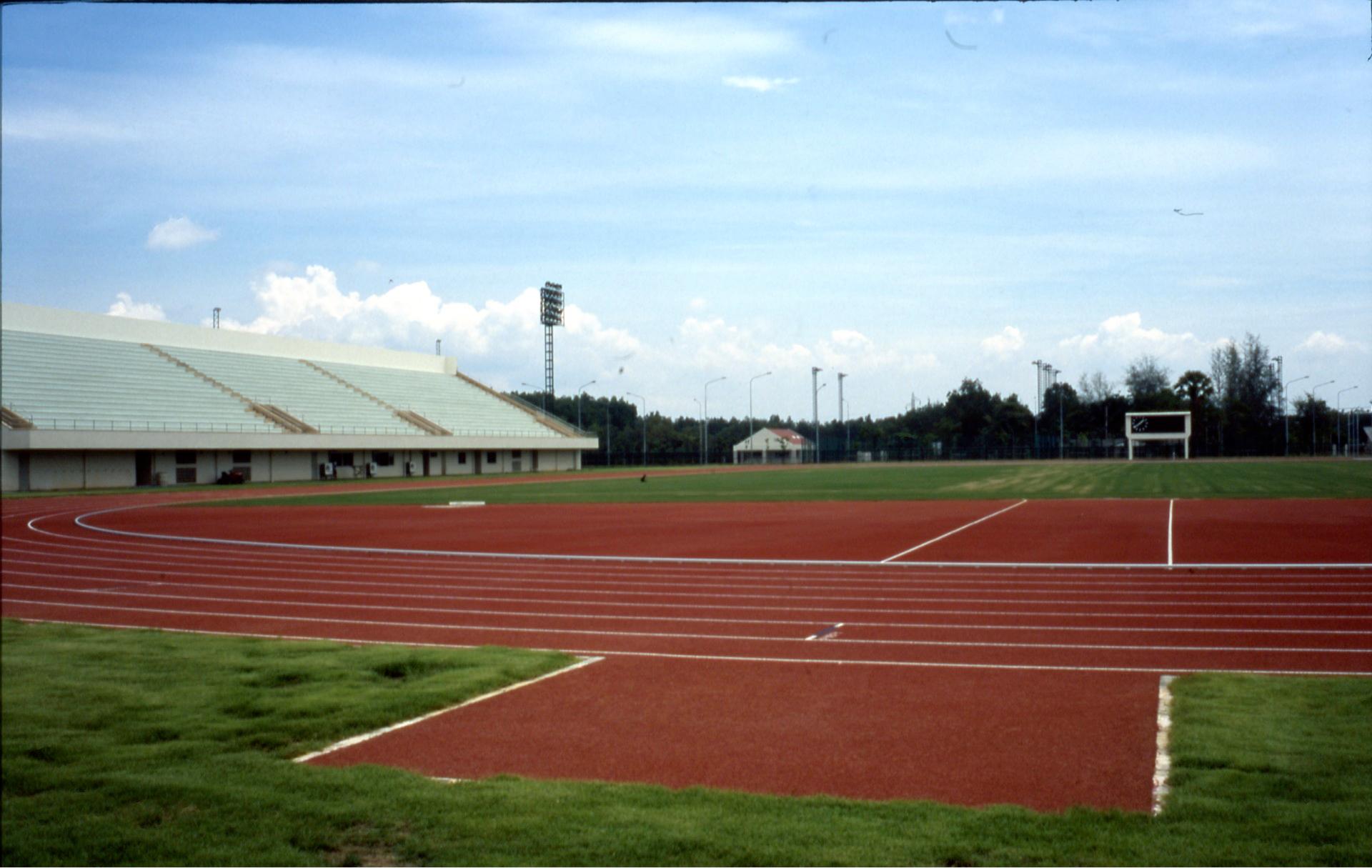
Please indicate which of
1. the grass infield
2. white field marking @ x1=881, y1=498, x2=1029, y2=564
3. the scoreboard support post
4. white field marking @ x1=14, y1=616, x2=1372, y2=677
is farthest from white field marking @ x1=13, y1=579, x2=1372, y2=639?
the scoreboard support post

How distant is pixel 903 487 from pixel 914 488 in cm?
85

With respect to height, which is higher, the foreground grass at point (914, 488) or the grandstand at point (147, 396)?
the grandstand at point (147, 396)

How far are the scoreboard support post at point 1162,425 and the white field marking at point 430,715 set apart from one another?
52.2 feet

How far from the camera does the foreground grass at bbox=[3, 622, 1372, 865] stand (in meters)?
3.33

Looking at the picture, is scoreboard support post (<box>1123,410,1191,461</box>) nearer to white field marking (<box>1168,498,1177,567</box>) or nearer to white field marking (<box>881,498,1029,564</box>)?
white field marking (<box>1168,498,1177,567</box>)

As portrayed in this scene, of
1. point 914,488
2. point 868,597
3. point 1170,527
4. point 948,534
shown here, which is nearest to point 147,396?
point 868,597

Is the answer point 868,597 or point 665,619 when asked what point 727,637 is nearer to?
point 665,619

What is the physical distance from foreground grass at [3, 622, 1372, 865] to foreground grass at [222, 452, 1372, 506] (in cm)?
1441

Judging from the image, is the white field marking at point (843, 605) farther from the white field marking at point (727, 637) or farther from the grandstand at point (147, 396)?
the grandstand at point (147, 396)

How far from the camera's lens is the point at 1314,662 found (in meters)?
8.83

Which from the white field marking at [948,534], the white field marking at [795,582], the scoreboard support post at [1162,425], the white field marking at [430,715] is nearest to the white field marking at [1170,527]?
the scoreboard support post at [1162,425]

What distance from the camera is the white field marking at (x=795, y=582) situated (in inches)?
498

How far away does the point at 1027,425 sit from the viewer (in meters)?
58.4

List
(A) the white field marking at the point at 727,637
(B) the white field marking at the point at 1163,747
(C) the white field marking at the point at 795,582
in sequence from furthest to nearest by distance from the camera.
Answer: (C) the white field marking at the point at 795,582, (A) the white field marking at the point at 727,637, (B) the white field marking at the point at 1163,747
